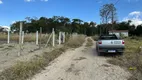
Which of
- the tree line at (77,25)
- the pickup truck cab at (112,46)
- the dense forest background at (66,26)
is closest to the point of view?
the pickup truck cab at (112,46)

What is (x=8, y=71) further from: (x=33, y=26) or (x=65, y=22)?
(x=65, y=22)

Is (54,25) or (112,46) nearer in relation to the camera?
(112,46)

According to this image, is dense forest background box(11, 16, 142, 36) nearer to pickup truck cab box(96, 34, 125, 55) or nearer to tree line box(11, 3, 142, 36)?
tree line box(11, 3, 142, 36)

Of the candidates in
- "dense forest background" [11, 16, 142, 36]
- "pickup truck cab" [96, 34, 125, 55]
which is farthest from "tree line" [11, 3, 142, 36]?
"pickup truck cab" [96, 34, 125, 55]

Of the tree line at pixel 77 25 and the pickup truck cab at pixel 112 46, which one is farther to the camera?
the tree line at pixel 77 25

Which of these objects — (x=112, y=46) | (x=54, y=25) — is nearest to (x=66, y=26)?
(x=54, y=25)

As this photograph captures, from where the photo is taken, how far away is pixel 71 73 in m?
6.55

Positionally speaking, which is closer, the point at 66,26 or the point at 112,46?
the point at 112,46

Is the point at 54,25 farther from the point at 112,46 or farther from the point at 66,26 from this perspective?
the point at 112,46

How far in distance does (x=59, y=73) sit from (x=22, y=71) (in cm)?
141

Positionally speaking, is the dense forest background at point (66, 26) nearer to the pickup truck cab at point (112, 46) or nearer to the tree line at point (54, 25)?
the tree line at point (54, 25)

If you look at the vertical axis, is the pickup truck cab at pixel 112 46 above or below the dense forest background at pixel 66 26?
below

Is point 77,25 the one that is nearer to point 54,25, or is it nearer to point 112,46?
point 54,25

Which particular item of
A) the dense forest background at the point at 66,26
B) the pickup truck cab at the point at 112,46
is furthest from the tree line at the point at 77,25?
the pickup truck cab at the point at 112,46
